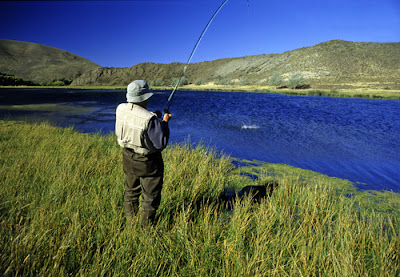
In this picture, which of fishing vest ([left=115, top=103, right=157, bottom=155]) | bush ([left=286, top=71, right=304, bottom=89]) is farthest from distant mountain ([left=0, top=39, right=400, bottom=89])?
fishing vest ([left=115, top=103, right=157, bottom=155])

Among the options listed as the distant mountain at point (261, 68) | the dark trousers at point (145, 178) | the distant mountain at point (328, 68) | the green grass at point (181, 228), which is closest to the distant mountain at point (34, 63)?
the distant mountain at point (261, 68)

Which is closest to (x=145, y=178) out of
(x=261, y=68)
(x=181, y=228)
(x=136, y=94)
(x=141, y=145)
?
(x=141, y=145)

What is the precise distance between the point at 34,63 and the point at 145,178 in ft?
650

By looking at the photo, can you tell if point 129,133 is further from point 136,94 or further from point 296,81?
point 296,81

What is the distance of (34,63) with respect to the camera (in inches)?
6093

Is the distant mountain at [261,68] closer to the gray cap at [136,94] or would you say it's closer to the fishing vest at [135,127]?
the gray cap at [136,94]

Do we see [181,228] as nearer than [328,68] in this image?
Yes

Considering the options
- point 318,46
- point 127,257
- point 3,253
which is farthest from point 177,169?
A: point 318,46

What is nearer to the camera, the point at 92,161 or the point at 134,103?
the point at 134,103

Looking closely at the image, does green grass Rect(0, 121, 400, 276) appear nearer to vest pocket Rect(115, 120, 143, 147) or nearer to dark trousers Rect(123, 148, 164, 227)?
dark trousers Rect(123, 148, 164, 227)

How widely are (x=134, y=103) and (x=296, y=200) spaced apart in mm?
3296

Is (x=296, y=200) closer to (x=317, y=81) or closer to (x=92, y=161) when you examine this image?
(x=92, y=161)

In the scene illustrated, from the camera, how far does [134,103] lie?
2.59 m

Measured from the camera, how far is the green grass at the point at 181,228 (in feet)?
6.26
